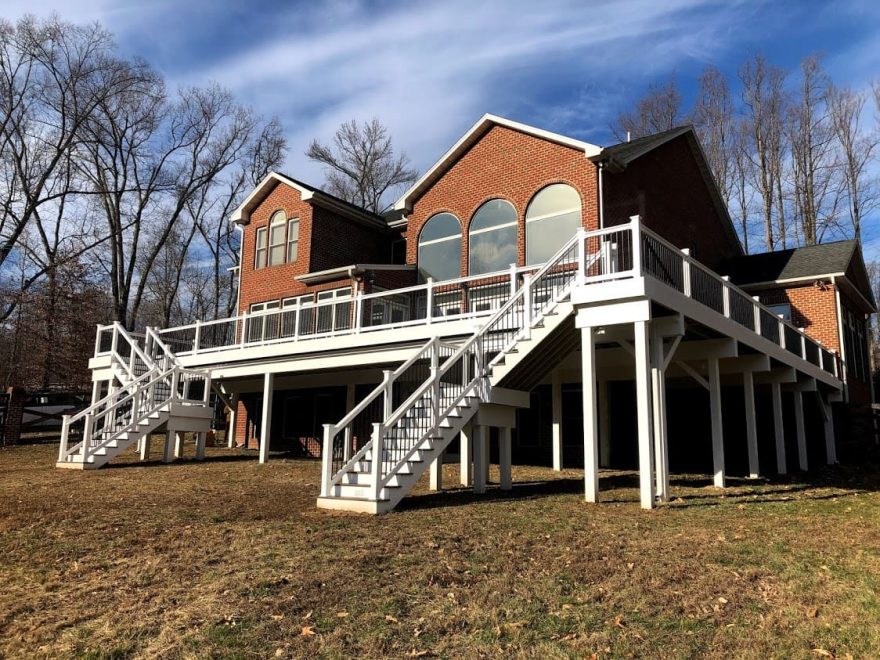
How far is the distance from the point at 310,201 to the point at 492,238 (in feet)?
23.3

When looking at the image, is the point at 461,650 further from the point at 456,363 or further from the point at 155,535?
the point at 456,363

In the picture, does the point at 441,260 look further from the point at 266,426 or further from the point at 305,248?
the point at 266,426

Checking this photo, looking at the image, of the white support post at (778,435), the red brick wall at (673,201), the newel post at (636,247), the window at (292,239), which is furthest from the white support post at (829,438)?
the window at (292,239)

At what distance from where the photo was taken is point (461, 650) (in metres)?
4.77

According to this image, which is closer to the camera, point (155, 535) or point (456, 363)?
point (155, 535)

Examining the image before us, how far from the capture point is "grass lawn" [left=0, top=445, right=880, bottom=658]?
489 centimetres

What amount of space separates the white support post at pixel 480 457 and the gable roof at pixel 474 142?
8024 millimetres

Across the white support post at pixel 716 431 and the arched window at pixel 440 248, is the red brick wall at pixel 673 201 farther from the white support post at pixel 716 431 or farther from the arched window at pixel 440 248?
the white support post at pixel 716 431

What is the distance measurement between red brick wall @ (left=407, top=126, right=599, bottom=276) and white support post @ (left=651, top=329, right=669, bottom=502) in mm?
5482

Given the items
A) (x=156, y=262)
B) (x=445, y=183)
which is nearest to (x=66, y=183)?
(x=156, y=262)

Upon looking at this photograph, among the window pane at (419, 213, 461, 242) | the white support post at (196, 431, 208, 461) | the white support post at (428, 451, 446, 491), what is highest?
the window pane at (419, 213, 461, 242)

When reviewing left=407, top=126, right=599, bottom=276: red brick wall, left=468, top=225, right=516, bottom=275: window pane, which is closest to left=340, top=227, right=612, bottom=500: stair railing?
left=407, top=126, right=599, bottom=276: red brick wall

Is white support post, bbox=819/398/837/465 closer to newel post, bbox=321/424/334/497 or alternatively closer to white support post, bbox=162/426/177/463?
newel post, bbox=321/424/334/497

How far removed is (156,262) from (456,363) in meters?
33.3
